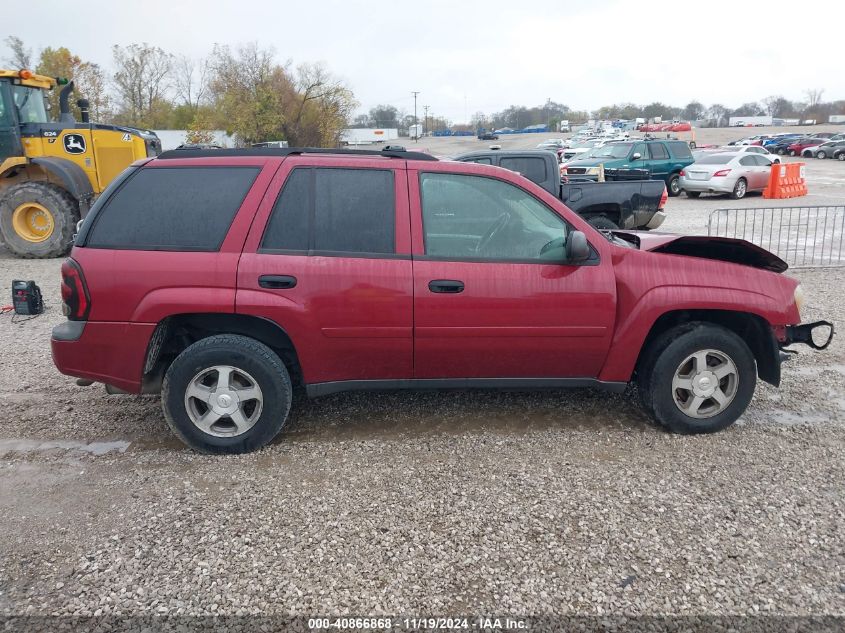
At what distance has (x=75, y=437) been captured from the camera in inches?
177

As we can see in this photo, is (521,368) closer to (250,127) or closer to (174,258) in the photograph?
(174,258)

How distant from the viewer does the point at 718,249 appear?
460 centimetres

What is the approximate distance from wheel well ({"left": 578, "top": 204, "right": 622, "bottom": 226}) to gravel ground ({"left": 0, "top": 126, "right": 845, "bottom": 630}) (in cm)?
526

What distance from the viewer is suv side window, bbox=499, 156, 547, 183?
9445 mm

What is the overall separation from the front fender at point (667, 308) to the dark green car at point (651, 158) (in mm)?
16981

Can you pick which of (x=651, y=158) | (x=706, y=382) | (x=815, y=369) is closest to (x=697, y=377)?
(x=706, y=382)

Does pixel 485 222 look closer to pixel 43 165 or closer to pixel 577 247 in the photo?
pixel 577 247

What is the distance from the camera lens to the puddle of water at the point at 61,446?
4.30 m

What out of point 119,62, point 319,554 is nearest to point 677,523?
point 319,554

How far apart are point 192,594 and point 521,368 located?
92.6 inches

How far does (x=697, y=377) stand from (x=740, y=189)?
61.9ft

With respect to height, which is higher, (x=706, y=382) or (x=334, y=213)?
(x=334, y=213)

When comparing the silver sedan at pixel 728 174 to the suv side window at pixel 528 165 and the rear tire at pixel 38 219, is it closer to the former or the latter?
the suv side window at pixel 528 165

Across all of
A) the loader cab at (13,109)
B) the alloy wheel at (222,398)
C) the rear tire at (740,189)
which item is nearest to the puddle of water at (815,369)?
the alloy wheel at (222,398)
